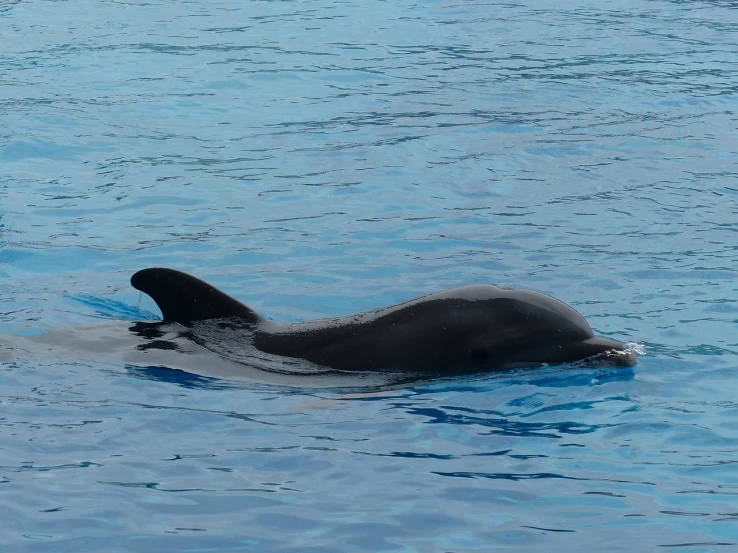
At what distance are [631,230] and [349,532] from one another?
229 inches

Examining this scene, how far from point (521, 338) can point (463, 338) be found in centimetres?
35

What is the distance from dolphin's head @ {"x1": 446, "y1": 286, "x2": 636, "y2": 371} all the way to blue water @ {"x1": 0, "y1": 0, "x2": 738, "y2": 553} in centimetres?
13

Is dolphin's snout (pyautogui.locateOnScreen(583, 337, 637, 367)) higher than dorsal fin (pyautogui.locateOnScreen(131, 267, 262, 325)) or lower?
lower

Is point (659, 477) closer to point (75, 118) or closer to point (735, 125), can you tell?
point (735, 125)

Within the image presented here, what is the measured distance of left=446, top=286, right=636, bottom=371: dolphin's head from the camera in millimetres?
6684

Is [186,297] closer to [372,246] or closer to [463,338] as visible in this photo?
[463,338]

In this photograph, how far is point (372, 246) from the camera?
390 inches

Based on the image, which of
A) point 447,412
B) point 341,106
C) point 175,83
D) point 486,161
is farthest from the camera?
point 175,83

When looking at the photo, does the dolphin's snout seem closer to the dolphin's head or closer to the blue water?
the dolphin's head

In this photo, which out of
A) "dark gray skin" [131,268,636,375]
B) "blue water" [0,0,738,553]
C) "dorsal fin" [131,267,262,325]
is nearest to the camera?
"blue water" [0,0,738,553]

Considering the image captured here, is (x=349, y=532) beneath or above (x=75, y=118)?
beneath

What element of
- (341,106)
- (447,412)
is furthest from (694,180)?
(447,412)

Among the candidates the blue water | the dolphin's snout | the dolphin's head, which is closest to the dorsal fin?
the blue water

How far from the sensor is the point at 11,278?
368 inches
